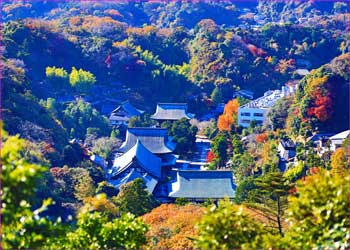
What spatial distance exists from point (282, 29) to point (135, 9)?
43.3ft

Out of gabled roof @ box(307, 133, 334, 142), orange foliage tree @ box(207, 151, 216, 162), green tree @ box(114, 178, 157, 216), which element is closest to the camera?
green tree @ box(114, 178, 157, 216)

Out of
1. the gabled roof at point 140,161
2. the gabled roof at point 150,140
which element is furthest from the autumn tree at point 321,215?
the gabled roof at point 150,140

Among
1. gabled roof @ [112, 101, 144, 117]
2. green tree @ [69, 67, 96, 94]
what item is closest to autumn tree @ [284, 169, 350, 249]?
gabled roof @ [112, 101, 144, 117]

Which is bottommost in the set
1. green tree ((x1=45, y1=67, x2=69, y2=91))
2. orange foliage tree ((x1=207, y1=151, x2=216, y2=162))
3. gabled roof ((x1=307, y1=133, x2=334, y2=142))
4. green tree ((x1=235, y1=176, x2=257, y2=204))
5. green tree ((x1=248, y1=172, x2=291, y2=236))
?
orange foliage tree ((x1=207, y1=151, x2=216, y2=162))

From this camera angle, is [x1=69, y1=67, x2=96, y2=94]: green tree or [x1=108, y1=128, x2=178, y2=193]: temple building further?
[x1=69, y1=67, x2=96, y2=94]: green tree

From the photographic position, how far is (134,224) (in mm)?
5207

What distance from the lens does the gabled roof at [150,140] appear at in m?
17.2

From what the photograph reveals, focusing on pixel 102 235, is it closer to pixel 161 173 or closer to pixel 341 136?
pixel 161 173

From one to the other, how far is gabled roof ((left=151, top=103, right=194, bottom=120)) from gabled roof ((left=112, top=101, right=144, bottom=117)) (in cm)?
65

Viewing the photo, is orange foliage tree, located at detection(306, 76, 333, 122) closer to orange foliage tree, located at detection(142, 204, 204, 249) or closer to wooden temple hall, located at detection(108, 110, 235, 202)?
wooden temple hall, located at detection(108, 110, 235, 202)

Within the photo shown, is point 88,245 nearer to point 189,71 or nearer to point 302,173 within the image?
point 302,173

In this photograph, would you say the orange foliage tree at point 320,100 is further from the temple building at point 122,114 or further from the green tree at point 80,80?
the green tree at point 80,80

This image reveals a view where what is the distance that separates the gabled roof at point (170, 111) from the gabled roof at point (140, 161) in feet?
14.9

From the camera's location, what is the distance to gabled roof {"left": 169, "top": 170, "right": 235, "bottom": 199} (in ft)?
44.4
